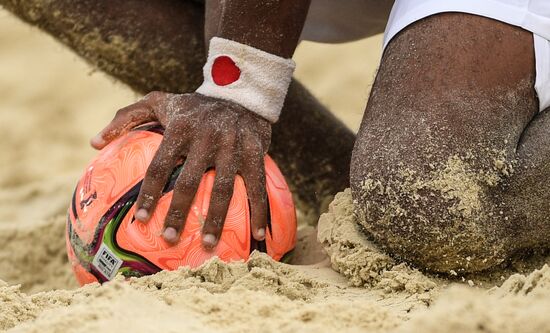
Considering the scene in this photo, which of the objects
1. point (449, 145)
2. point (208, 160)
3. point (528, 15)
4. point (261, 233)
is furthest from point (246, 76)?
point (528, 15)

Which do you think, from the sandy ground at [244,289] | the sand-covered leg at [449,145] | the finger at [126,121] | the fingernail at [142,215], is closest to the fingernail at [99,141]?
the finger at [126,121]

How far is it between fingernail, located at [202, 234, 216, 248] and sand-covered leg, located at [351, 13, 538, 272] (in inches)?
12.1

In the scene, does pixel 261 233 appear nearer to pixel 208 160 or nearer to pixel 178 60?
pixel 208 160

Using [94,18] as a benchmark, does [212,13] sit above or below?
above

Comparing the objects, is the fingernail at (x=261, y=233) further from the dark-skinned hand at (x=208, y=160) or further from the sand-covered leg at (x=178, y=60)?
the sand-covered leg at (x=178, y=60)

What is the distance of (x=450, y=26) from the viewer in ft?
6.11

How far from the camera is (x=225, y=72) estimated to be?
198 cm

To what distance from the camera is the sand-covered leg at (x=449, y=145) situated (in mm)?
1743

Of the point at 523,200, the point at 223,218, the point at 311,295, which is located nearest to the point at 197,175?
the point at 223,218

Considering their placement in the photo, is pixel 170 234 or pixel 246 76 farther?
pixel 246 76

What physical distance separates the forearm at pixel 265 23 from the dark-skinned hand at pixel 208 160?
6.1 inches

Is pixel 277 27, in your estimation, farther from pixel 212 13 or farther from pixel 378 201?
pixel 378 201

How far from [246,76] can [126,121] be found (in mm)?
292

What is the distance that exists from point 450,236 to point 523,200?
16 cm
